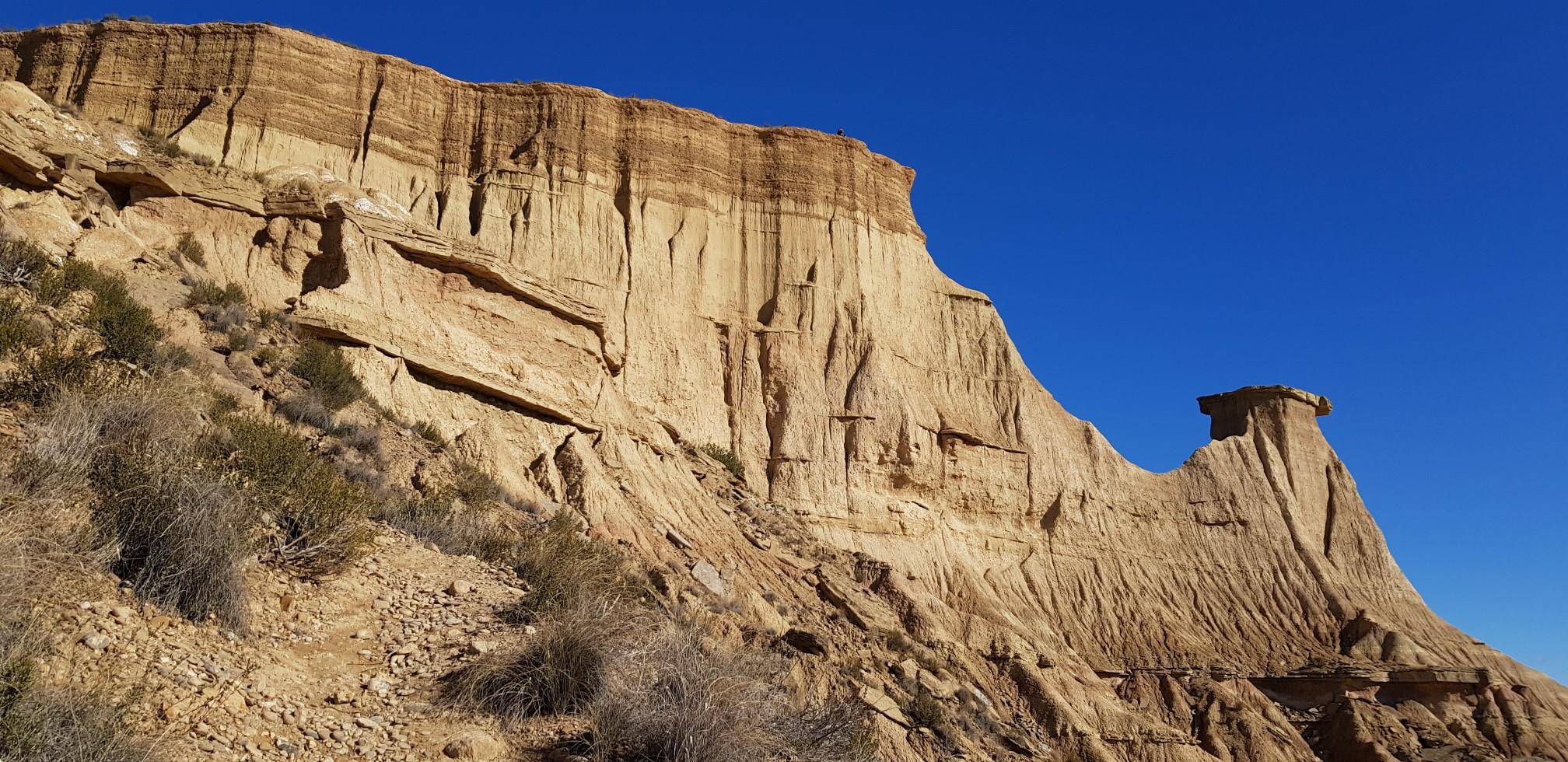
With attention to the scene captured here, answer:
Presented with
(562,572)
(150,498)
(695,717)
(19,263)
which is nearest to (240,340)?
(19,263)

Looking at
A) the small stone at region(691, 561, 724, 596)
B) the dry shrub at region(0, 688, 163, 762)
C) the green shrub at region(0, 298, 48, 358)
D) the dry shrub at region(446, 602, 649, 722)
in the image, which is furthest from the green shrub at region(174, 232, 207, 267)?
the dry shrub at region(0, 688, 163, 762)

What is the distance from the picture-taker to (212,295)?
56.4 feet

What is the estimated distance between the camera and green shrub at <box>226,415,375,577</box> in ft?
29.3

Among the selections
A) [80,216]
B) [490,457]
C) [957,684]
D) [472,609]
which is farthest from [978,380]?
[472,609]

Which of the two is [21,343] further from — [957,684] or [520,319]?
[957,684]

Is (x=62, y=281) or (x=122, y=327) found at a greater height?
(x=62, y=281)

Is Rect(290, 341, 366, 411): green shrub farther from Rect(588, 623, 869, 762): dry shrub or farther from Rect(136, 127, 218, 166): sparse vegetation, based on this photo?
Rect(588, 623, 869, 762): dry shrub

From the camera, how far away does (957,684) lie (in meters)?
20.2

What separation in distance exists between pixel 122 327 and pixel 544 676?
680cm

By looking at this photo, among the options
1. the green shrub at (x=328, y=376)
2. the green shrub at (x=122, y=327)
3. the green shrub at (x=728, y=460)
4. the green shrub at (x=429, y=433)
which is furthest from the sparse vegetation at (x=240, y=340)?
the green shrub at (x=728, y=460)

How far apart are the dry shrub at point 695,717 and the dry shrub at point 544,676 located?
0.14 metres

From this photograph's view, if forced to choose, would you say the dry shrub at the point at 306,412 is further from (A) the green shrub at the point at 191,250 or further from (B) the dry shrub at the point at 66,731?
(B) the dry shrub at the point at 66,731

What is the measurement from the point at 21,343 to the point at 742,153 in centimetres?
2651

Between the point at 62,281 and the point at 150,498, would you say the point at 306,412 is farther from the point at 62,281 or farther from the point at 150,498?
the point at 150,498
